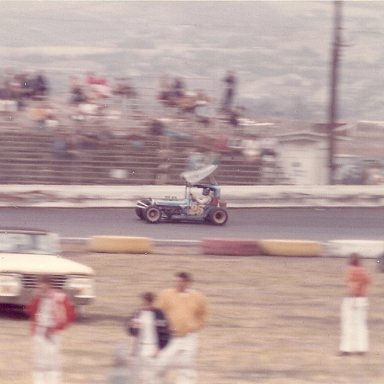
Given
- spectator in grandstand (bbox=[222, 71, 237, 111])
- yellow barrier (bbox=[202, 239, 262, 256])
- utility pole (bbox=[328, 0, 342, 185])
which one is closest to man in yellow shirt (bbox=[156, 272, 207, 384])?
yellow barrier (bbox=[202, 239, 262, 256])

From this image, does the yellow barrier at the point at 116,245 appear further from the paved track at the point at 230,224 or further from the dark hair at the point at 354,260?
the dark hair at the point at 354,260

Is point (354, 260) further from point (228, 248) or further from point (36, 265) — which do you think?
point (228, 248)

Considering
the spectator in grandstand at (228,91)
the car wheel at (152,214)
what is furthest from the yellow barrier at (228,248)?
the spectator in grandstand at (228,91)

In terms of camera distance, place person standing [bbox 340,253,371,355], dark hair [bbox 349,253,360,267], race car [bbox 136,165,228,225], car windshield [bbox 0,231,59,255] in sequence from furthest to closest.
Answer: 1. race car [bbox 136,165,228,225]
2. car windshield [bbox 0,231,59,255]
3. dark hair [bbox 349,253,360,267]
4. person standing [bbox 340,253,371,355]

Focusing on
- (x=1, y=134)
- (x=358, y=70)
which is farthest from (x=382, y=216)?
(x=358, y=70)

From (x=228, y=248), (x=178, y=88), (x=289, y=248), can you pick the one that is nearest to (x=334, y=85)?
(x=178, y=88)

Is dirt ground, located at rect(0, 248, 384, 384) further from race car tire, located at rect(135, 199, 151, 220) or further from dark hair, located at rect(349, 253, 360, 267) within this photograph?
race car tire, located at rect(135, 199, 151, 220)

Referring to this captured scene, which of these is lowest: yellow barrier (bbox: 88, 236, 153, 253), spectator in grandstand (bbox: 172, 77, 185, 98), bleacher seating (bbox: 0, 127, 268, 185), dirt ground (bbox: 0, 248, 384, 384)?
dirt ground (bbox: 0, 248, 384, 384)
